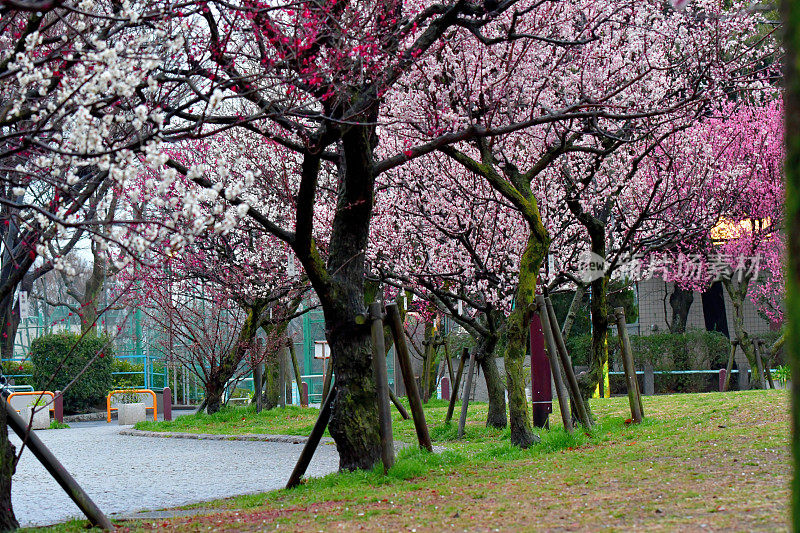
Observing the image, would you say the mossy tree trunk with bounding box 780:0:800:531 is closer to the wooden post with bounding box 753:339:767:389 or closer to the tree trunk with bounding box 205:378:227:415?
the tree trunk with bounding box 205:378:227:415

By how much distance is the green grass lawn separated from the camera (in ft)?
16.4

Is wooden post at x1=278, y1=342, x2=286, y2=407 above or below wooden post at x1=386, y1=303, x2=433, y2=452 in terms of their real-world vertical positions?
below

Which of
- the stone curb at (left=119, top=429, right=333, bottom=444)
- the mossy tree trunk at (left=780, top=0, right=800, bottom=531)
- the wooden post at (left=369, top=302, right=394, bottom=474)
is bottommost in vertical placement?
the stone curb at (left=119, top=429, right=333, bottom=444)

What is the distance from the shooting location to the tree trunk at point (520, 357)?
9.54m

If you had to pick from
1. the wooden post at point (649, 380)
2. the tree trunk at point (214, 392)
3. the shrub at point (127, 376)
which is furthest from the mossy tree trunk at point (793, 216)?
the shrub at point (127, 376)

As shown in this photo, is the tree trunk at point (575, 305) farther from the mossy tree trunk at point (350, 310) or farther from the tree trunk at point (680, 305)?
the tree trunk at point (680, 305)

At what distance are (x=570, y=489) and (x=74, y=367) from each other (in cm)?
2049

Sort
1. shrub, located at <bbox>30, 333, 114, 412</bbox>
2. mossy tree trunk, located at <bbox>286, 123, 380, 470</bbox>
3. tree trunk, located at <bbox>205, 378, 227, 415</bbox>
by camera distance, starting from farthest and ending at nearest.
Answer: shrub, located at <bbox>30, 333, 114, 412</bbox>, tree trunk, located at <bbox>205, 378, 227, 415</bbox>, mossy tree trunk, located at <bbox>286, 123, 380, 470</bbox>

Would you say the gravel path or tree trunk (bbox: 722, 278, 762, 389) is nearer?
the gravel path

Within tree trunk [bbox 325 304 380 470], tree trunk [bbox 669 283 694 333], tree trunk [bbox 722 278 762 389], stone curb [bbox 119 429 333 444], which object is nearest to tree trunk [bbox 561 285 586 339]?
stone curb [bbox 119 429 333 444]

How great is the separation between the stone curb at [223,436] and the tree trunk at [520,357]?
443cm

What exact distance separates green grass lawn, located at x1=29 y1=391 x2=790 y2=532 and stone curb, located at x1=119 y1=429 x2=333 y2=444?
3197 millimetres

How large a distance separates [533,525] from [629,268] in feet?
41.9

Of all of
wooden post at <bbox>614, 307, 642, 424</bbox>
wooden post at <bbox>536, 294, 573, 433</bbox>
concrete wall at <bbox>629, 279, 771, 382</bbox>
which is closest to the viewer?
wooden post at <bbox>536, 294, 573, 433</bbox>
